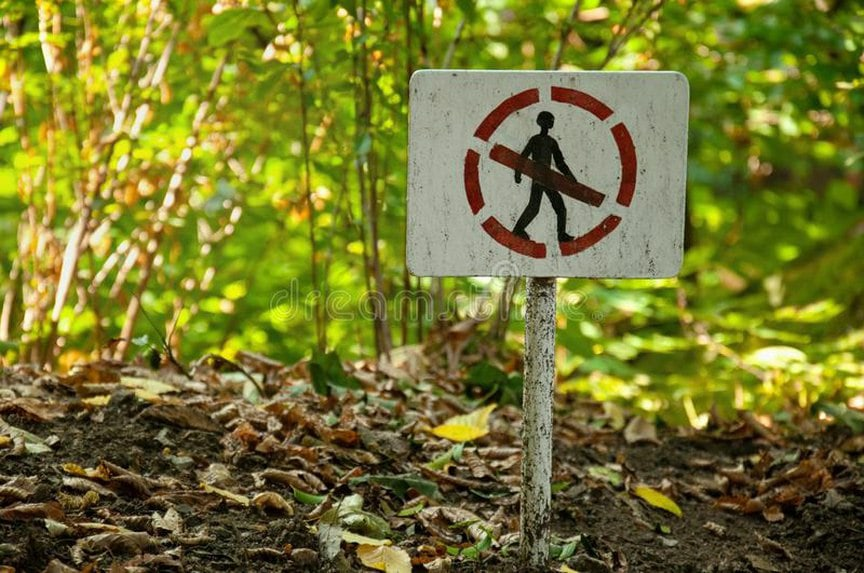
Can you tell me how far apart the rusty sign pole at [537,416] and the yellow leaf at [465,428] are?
0.91m

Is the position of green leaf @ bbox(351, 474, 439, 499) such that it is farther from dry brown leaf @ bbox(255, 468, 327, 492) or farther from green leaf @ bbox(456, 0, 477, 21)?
green leaf @ bbox(456, 0, 477, 21)

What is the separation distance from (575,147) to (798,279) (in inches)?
197

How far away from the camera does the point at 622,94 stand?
6.93 feet

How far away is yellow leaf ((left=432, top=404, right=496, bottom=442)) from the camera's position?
10.4ft

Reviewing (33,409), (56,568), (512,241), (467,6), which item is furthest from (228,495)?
(467,6)

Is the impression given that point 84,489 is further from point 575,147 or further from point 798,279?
point 798,279

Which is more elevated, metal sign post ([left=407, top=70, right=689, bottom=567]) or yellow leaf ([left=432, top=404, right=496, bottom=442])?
metal sign post ([left=407, top=70, right=689, bottom=567])

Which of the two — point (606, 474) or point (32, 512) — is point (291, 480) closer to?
point (32, 512)

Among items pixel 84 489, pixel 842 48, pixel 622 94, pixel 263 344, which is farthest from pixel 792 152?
pixel 84 489

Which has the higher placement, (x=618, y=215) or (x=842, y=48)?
(x=842, y=48)

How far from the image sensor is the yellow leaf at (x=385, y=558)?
2180 millimetres

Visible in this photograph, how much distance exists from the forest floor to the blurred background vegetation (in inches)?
12.5

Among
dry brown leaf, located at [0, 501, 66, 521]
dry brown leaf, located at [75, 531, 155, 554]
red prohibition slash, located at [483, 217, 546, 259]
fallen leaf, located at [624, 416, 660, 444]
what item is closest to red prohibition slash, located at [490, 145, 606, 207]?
red prohibition slash, located at [483, 217, 546, 259]

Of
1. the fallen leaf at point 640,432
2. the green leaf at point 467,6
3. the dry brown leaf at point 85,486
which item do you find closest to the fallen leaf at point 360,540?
the dry brown leaf at point 85,486
